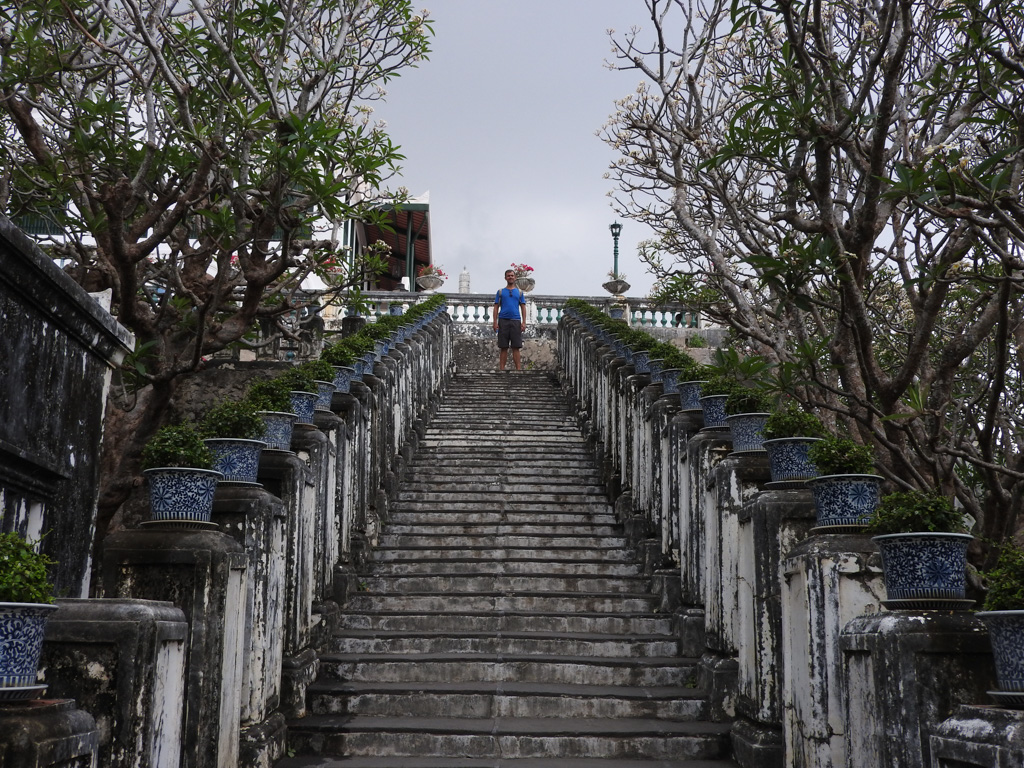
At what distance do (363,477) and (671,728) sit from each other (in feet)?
12.5

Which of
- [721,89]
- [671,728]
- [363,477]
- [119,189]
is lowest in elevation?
[671,728]

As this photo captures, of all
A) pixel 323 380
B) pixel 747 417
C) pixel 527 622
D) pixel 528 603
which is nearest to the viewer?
pixel 747 417

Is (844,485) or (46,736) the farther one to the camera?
(844,485)

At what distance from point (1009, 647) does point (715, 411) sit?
4.00 metres

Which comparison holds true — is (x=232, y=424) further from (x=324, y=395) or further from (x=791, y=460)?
(x=791, y=460)

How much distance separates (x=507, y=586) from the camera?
25.8ft

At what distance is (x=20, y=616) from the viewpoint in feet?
9.00

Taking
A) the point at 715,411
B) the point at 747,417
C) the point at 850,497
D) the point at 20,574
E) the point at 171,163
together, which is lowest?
the point at 20,574

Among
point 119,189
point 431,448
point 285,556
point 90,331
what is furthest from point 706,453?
point 431,448

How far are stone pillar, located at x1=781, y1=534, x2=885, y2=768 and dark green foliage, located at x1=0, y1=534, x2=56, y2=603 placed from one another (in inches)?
125

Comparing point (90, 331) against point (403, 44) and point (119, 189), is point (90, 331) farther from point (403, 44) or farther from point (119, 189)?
point (403, 44)

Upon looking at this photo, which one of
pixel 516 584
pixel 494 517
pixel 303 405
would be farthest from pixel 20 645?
pixel 494 517

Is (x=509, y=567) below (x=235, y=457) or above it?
below

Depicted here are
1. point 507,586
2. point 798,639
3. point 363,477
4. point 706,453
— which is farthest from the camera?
point 363,477
